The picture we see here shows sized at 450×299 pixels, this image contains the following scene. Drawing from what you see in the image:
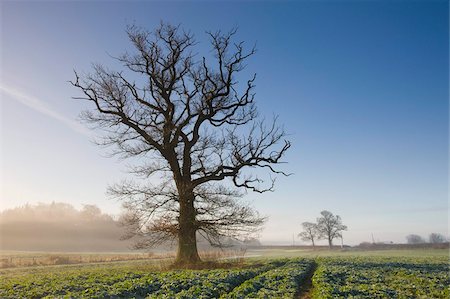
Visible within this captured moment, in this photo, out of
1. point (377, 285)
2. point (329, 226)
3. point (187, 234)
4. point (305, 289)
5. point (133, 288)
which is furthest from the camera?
point (329, 226)

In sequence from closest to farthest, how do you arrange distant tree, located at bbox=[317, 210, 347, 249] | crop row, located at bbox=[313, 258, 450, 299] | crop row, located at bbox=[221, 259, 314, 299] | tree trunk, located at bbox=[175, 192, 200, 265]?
crop row, located at bbox=[221, 259, 314, 299], crop row, located at bbox=[313, 258, 450, 299], tree trunk, located at bbox=[175, 192, 200, 265], distant tree, located at bbox=[317, 210, 347, 249]

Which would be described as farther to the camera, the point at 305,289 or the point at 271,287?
the point at 305,289

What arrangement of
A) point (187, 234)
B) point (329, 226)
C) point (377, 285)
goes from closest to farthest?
point (377, 285) → point (187, 234) → point (329, 226)

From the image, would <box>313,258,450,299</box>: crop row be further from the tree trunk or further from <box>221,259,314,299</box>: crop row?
the tree trunk

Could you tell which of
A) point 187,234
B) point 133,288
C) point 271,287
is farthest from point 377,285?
point 187,234

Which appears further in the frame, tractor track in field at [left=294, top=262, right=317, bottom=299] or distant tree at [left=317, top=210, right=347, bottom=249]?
distant tree at [left=317, top=210, right=347, bottom=249]

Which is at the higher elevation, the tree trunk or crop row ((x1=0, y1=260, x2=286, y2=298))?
the tree trunk

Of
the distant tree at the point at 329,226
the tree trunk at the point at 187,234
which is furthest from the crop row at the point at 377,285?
the distant tree at the point at 329,226

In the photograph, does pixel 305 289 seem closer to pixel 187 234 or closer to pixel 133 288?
pixel 133 288

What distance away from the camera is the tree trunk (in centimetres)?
2474

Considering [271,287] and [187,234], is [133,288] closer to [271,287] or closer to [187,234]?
[271,287]

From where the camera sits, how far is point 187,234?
25.2 metres

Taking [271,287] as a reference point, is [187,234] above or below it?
above

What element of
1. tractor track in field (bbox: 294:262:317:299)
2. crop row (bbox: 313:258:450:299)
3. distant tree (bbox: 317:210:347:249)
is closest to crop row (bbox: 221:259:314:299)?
tractor track in field (bbox: 294:262:317:299)
